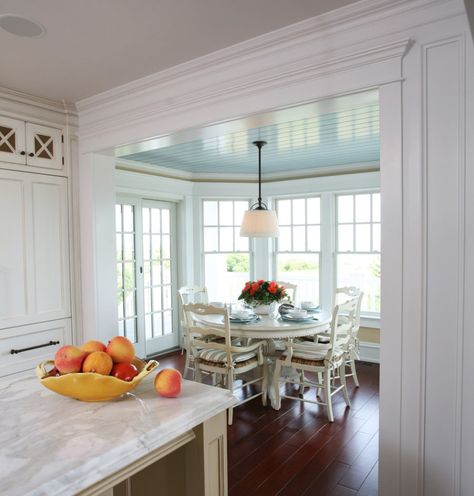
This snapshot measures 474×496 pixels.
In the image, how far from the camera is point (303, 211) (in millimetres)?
5641

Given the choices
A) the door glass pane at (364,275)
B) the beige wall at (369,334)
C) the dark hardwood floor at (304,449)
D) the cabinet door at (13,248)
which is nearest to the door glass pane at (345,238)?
the door glass pane at (364,275)

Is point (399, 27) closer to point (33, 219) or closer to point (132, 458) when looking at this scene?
point (132, 458)

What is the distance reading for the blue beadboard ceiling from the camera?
2.67 metres

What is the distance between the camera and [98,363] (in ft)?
4.38

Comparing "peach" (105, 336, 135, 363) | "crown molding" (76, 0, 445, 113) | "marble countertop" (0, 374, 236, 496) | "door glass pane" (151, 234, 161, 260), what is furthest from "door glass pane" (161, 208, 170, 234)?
"peach" (105, 336, 135, 363)

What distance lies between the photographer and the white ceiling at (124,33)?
71.1 inches

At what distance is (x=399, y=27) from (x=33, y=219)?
8.37 ft

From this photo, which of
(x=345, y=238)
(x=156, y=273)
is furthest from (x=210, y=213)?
(x=345, y=238)

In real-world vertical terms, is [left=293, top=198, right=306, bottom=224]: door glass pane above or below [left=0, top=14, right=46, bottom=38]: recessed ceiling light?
below

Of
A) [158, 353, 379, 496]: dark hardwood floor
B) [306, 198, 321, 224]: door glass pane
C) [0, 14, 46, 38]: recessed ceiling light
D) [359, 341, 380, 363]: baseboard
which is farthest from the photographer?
→ [306, 198, 321, 224]: door glass pane

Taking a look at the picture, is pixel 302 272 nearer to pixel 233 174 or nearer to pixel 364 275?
pixel 364 275

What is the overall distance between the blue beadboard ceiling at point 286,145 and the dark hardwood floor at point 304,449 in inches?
86.9

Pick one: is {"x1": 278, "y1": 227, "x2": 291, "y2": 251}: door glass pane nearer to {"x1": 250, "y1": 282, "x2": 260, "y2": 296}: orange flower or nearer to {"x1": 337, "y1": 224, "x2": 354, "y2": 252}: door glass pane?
{"x1": 337, "y1": 224, "x2": 354, "y2": 252}: door glass pane

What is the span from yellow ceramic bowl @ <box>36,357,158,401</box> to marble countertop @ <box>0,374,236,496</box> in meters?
0.04
